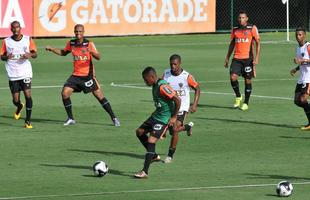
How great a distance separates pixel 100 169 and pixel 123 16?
3113cm

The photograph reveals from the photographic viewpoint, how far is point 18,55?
2442 cm

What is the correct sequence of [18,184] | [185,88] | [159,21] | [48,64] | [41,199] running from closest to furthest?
[41,199] → [18,184] → [185,88] → [48,64] → [159,21]

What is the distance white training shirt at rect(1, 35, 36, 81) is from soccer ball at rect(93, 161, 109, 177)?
6.96 metres

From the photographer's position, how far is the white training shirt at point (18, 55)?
24375mm

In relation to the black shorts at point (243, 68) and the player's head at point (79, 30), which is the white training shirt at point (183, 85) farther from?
the black shorts at point (243, 68)

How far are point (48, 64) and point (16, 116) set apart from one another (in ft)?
43.1

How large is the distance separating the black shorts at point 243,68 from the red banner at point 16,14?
18499mm

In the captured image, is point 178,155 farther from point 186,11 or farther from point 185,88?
point 186,11

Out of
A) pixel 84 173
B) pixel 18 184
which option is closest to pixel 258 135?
pixel 84 173

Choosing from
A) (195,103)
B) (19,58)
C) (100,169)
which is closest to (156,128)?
(100,169)

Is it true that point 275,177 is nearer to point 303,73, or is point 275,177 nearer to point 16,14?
point 303,73

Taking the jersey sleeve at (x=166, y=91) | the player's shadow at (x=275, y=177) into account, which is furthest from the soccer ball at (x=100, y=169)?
the player's shadow at (x=275, y=177)

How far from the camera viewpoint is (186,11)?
50.0m

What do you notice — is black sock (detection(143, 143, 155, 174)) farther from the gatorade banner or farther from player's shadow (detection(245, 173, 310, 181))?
the gatorade banner
